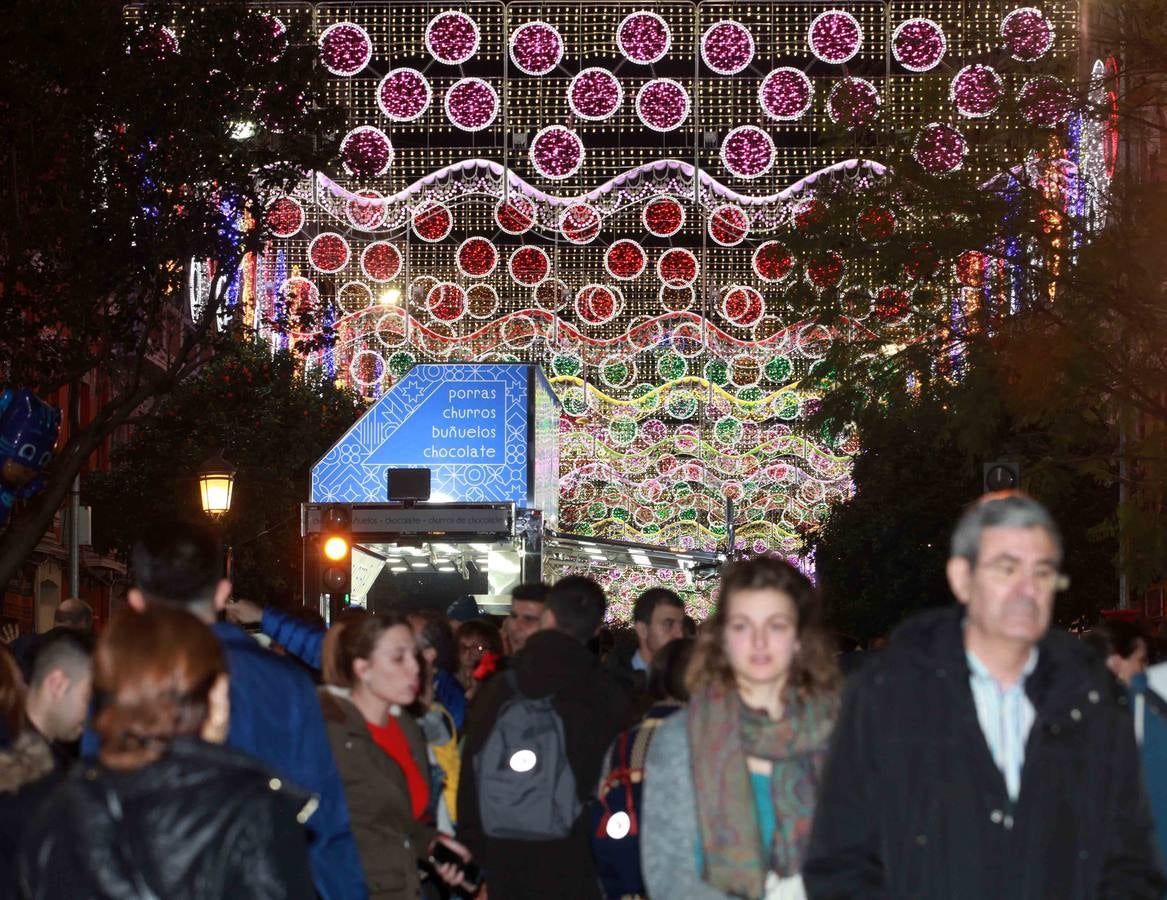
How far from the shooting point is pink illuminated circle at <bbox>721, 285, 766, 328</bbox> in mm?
34031

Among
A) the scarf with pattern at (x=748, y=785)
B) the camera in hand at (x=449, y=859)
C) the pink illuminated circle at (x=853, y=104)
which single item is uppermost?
the pink illuminated circle at (x=853, y=104)

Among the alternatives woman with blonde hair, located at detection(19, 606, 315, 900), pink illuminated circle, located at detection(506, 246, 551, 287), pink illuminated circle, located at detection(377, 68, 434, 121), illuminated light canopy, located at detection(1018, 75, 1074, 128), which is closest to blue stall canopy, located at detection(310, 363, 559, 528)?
pink illuminated circle, located at detection(377, 68, 434, 121)

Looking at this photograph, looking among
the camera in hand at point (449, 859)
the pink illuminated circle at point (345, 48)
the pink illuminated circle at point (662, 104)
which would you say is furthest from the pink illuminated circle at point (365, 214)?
the camera in hand at point (449, 859)

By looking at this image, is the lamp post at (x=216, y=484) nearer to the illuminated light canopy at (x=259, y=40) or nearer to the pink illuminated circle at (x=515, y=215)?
the illuminated light canopy at (x=259, y=40)

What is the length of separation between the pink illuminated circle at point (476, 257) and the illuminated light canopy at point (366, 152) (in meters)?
4.85

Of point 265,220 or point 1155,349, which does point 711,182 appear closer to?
point 265,220

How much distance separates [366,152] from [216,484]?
5.25 meters

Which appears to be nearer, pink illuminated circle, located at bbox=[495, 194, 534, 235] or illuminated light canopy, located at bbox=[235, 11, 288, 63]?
illuminated light canopy, located at bbox=[235, 11, 288, 63]

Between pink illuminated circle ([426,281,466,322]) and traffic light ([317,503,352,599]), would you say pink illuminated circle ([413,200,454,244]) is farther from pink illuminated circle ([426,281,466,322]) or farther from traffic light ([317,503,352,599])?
traffic light ([317,503,352,599])

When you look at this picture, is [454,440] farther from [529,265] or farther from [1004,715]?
[1004,715]

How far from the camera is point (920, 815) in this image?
193 inches

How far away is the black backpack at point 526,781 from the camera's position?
27.4 ft

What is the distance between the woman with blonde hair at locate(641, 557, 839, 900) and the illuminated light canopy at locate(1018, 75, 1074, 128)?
13.1 meters

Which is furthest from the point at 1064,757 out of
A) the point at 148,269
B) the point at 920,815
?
the point at 148,269
